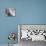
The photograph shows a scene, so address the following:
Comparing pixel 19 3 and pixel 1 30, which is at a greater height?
pixel 19 3

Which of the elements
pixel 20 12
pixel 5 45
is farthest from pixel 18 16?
pixel 5 45

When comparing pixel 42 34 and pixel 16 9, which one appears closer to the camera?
pixel 42 34

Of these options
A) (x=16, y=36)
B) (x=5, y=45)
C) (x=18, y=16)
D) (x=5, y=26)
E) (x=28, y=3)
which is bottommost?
(x=5, y=45)

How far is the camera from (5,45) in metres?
3.24

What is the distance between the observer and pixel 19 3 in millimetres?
3334

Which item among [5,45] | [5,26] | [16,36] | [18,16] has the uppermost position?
[18,16]

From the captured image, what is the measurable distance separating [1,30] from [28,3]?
981 mm

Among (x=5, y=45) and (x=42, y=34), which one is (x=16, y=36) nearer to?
(x=5, y=45)

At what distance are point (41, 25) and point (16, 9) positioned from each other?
759mm

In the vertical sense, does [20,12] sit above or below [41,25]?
above

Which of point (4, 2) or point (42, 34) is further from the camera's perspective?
point (4, 2)

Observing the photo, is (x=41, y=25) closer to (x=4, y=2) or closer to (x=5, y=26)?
(x=5, y=26)

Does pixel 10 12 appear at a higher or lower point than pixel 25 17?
higher

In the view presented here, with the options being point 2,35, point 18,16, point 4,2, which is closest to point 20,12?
point 18,16
